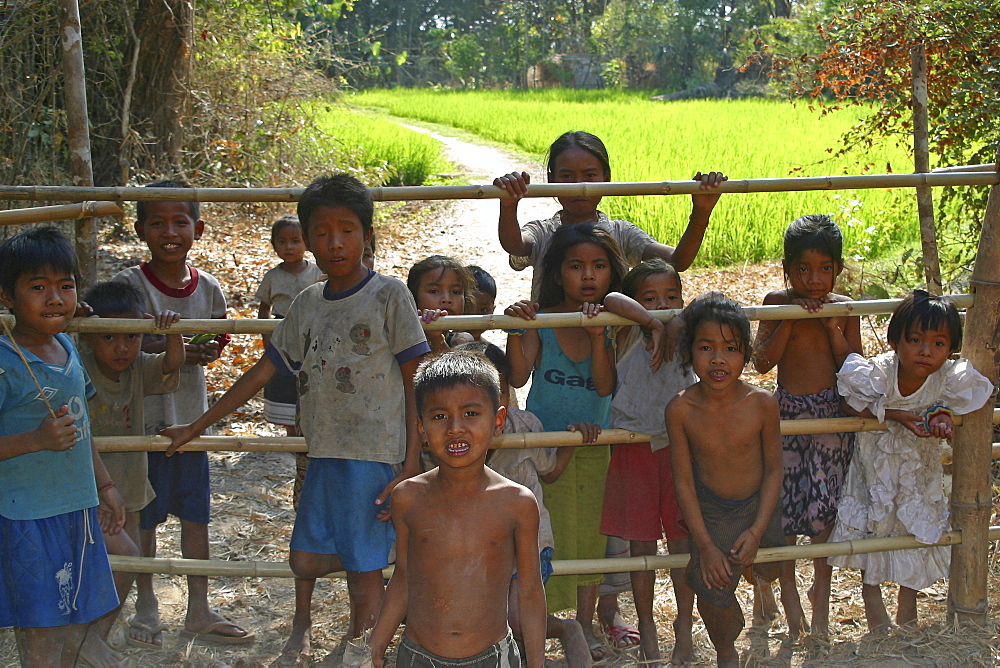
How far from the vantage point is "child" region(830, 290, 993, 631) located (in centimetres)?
253

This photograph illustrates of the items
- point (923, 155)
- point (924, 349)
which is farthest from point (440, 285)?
point (923, 155)

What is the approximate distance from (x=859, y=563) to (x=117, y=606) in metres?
2.08

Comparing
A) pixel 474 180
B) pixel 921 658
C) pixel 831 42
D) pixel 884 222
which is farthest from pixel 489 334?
pixel 474 180

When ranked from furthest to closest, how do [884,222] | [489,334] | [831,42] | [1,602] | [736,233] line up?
[736,233]
[884,222]
[489,334]
[831,42]
[1,602]

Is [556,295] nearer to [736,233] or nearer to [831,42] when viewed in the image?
[831,42]

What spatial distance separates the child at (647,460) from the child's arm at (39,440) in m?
1.43

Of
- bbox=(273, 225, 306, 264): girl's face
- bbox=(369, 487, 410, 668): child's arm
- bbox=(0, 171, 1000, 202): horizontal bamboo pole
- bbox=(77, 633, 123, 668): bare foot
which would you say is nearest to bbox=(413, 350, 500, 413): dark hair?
bbox=(369, 487, 410, 668): child's arm

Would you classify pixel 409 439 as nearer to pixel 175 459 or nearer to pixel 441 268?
pixel 441 268

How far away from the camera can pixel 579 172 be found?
2979 mm

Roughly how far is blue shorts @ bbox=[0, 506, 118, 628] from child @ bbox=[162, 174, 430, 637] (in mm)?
459

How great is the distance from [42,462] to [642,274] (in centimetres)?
164

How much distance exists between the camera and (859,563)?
2.77m

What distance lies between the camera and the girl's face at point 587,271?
2646 millimetres

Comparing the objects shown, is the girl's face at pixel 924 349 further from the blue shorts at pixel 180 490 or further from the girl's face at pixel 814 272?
the blue shorts at pixel 180 490
